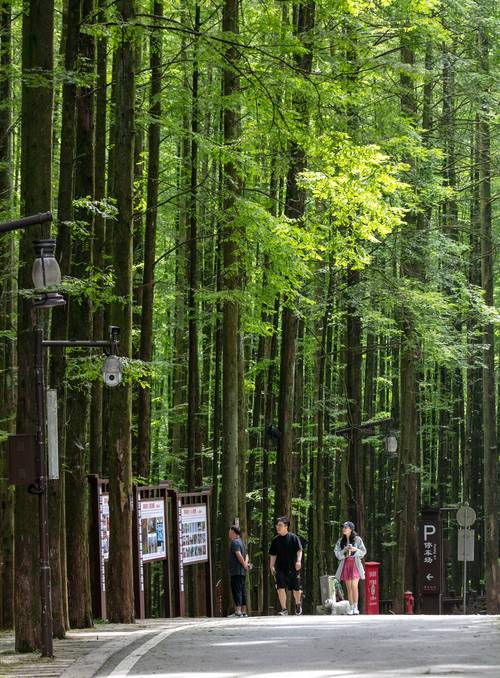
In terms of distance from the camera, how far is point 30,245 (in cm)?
1502

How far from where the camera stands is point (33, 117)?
49.4 feet

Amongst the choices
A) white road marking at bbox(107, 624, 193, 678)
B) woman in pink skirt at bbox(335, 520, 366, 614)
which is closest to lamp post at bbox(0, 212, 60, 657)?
white road marking at bbox(107, 624, 193, 678)

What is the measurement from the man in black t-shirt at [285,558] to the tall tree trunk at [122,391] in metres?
3.76

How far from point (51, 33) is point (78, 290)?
3.07 m

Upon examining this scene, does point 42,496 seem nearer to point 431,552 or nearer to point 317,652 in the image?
point 317,652

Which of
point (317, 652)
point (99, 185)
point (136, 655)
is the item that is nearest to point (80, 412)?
point (99, 185)

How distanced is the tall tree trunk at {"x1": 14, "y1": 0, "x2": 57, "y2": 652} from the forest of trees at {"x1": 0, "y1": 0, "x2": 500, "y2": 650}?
0.03 meters

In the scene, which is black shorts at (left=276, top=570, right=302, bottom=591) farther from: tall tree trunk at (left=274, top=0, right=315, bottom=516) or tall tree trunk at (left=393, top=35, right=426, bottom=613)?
tall tree trunk at (left=393, top=35, right=426, bottom=613)

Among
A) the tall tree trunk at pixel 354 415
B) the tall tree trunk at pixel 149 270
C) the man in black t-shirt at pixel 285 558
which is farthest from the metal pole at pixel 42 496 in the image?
the tall tree trunk at pixel 354 415

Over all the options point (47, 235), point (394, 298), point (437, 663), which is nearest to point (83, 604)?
point (47, 235)

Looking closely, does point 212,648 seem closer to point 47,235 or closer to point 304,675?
point 304,675

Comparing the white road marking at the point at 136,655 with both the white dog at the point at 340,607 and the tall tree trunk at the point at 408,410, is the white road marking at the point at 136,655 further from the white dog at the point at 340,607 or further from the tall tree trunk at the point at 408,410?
the tall tree trunk at the point at 408,410

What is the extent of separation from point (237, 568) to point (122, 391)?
5.53 metres

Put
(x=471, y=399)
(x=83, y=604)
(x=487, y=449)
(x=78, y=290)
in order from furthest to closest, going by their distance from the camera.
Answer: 1. (x=471, y=399)
2. (x=487, y=449)
3. (x=83, y=604)
4. (x=78, y=290)
